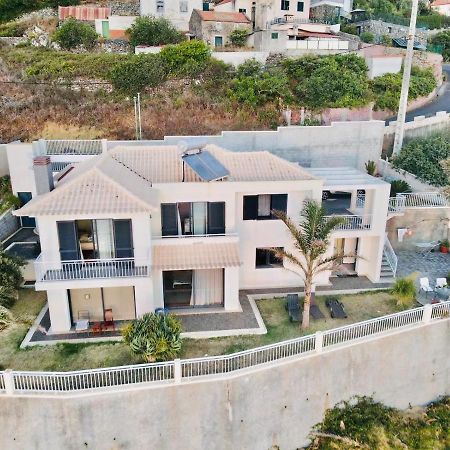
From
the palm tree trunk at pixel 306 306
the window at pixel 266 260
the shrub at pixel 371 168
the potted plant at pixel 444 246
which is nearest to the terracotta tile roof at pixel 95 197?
the window at pixel 266 260

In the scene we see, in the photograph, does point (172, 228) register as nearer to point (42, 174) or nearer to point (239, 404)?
point (42, 174)

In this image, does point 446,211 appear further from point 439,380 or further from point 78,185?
point 78,185

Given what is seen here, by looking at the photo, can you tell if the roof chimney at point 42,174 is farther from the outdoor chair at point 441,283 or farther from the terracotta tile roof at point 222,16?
the terracotta tile roof at point 222,16

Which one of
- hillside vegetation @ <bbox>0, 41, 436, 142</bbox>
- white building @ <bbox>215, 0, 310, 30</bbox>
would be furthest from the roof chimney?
white building @ <bbox>215, 0, 310, 30</bbox>

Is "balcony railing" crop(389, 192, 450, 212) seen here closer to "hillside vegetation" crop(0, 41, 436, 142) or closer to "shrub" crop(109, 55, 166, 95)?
"hillside vegetation" crop(0, 41, 436, 142)

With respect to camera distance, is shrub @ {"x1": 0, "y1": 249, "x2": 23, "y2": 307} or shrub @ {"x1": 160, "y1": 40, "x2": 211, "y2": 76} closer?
shrub @ {"x1": 0, "y1": 249, "x2": 23, "y2": 307}

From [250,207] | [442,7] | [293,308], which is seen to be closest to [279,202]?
[250,207]

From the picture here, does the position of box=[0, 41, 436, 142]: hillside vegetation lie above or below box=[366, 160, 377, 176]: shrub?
above
